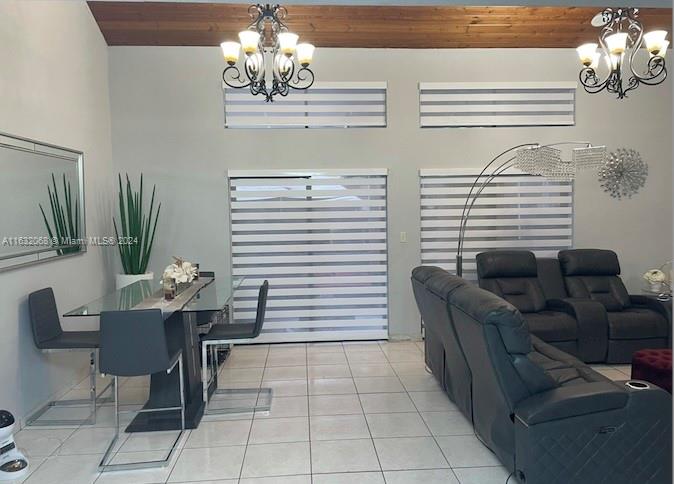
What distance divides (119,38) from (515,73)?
4410 mm

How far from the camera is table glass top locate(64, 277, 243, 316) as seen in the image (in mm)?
3344

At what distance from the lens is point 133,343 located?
2.97 meters

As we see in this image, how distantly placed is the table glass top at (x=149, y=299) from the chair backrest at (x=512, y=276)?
2565 millimetres

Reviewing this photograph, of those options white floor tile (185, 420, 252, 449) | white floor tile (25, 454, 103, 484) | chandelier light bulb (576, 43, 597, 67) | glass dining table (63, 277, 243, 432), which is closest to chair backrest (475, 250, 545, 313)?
chandelier light bulb (576, 43, 597, 67)

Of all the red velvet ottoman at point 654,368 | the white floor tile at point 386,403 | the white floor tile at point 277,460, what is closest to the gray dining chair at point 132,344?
the white floor tile at point 277,460

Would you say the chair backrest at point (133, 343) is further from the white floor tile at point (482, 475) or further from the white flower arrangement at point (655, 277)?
the white flower arrangement at point (655, 277)

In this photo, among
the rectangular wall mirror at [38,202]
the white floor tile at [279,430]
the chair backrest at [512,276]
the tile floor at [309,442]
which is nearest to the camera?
the tile floor at [309,442]

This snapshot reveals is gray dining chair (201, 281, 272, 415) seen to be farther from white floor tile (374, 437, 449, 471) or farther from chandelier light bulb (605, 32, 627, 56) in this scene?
chandelier light bulb (605, 32, 627, 56)

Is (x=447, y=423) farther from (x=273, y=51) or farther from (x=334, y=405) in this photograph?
(x=273, y=51)

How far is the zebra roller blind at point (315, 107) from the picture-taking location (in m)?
5.38

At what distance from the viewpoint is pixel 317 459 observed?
115 inches

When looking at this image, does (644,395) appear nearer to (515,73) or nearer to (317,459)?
(317,459)

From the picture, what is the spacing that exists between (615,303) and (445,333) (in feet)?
8.86

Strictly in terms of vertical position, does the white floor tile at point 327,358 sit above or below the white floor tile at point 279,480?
above
